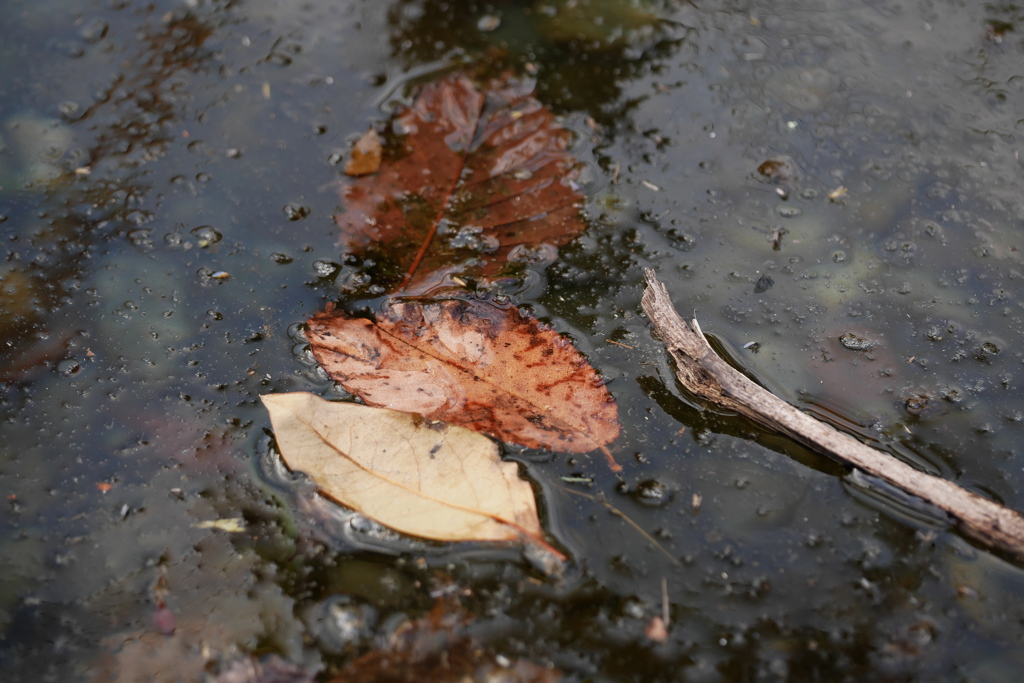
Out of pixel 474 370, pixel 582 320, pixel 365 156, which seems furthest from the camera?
pixel 365 156

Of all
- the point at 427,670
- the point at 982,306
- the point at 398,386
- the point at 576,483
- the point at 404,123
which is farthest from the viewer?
the point at 404,123

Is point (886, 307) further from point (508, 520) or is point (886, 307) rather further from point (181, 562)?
point (181, 562)

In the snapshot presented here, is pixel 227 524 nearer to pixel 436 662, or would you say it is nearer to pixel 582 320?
pixel 436 662

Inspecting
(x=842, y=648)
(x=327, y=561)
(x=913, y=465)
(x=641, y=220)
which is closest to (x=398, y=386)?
(x=327, y=561)

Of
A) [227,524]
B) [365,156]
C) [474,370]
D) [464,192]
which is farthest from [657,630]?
[365,156]

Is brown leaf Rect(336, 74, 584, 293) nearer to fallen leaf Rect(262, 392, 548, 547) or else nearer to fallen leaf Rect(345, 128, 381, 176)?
fallen leaf Rect(345, 128, 381, 176)

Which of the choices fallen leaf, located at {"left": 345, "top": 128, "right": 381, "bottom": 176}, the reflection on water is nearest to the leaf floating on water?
the reflection on water

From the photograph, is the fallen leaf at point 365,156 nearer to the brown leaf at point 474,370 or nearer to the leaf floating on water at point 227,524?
the brown leaf at point 474,370
